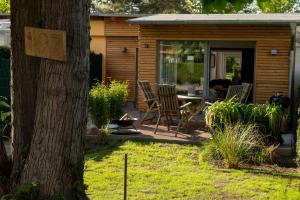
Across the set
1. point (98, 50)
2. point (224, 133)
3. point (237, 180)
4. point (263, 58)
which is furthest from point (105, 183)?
point (98, 50)

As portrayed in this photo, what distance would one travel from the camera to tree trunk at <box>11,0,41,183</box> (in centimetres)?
409

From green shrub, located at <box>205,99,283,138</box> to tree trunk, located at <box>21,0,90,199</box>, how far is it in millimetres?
5619

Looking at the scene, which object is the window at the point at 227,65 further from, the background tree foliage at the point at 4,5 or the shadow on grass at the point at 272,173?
the background tree foliage at the point at 4,5

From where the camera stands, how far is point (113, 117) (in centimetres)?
1213

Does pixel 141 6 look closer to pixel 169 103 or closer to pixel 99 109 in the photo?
pixel 169 103

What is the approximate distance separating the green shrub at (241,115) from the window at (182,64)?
5.51 m

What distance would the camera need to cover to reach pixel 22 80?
4199mm

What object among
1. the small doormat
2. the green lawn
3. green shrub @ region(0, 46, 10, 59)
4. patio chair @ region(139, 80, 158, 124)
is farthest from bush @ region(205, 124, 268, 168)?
green shrub @ region(0, 46, 10, 59)

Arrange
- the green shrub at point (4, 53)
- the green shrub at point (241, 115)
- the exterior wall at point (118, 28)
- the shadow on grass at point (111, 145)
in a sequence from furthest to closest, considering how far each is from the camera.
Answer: the exterior wall at point (118, 28)
the green shrub at point (4, 53)
the green shrub at point (241, 115)
the shadow on grass at point (111, 145)

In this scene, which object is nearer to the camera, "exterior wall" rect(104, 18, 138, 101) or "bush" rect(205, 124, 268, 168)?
"bush" rect(205, 124, 268, 168)

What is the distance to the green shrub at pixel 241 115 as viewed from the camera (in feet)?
30.5

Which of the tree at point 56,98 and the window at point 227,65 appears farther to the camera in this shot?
the window at point 227,65

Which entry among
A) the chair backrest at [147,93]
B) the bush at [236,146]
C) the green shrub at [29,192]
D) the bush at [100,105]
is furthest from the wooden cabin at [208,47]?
the green shrub at [29,192]

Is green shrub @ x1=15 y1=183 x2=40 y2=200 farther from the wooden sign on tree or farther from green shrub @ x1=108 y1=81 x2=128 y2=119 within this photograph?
green shrub @ x1=108 y1=81 x2=128 y2=119
